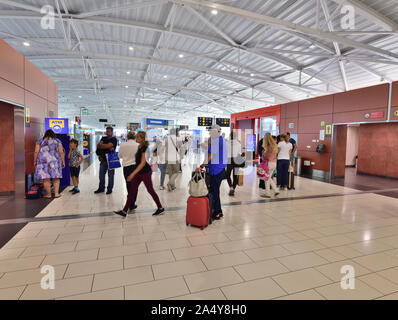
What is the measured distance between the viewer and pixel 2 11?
21.8ft

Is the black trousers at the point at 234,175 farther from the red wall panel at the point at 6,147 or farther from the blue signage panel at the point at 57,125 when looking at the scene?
the red wall panel at the point at 6,147

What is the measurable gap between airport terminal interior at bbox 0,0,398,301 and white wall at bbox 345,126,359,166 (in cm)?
18

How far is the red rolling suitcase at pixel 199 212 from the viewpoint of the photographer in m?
3.54

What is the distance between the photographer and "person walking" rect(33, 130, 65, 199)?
197 inches

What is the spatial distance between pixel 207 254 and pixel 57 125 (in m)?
5.31

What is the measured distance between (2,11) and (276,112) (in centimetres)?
1046

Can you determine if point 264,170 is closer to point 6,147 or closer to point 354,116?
point 354,116

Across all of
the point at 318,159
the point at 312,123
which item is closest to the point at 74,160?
the point at 318,159

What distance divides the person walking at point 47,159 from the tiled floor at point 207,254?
2.29 ft

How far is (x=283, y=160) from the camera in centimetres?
611

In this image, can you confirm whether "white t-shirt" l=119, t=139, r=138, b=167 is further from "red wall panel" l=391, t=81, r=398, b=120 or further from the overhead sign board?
the overhead sign board

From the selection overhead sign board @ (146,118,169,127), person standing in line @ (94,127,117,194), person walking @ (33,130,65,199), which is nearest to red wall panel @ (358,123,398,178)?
person standing in line @ (94,127,117,194)

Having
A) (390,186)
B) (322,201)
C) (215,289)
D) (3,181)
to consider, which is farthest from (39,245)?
(390,186)
